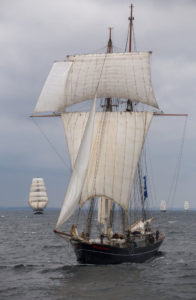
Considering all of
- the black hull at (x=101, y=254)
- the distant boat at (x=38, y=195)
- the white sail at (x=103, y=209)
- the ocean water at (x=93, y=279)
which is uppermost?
the distant boat at (x=38, y=195)

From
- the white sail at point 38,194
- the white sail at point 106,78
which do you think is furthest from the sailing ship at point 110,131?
the white sail at point 38,194

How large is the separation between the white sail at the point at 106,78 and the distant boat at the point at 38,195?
129 m

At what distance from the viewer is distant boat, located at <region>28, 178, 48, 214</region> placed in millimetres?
172750

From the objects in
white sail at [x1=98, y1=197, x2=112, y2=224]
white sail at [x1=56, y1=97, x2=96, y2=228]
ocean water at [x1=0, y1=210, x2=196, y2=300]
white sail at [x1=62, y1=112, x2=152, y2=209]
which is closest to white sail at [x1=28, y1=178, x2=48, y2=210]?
ocean water at [x1=0, y1=210, x2=196, y2=300]

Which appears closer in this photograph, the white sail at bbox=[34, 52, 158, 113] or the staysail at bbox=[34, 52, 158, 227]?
the staysail at bbox=[34, 52, 158, 227]

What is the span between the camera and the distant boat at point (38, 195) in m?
173

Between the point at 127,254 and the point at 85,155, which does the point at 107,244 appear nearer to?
the point at 127,254

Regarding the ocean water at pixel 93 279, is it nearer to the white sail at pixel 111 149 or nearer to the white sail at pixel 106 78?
the white sail at pixel 111 149

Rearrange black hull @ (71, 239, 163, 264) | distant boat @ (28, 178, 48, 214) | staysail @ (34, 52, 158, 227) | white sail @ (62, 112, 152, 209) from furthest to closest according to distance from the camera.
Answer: distant boat @ (28, 178, 48, 214)
staysail @ (34, 52, 158, 227)
white sail @ (62, 112, 152, 209)
black hull @ (71, 239, 163, 264)

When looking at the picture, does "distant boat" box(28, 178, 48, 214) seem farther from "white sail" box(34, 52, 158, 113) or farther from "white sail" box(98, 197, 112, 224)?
"white sail" box(98, 197, 112, 224)

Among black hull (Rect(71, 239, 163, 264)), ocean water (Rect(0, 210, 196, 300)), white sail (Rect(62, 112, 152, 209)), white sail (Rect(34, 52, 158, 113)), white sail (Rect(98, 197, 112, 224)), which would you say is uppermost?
white sail (Rect(34, 52, 158, 113))

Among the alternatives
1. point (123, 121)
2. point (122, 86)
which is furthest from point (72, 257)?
point (122, 86)

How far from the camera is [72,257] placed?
4462cm

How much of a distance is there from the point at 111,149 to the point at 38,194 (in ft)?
444
